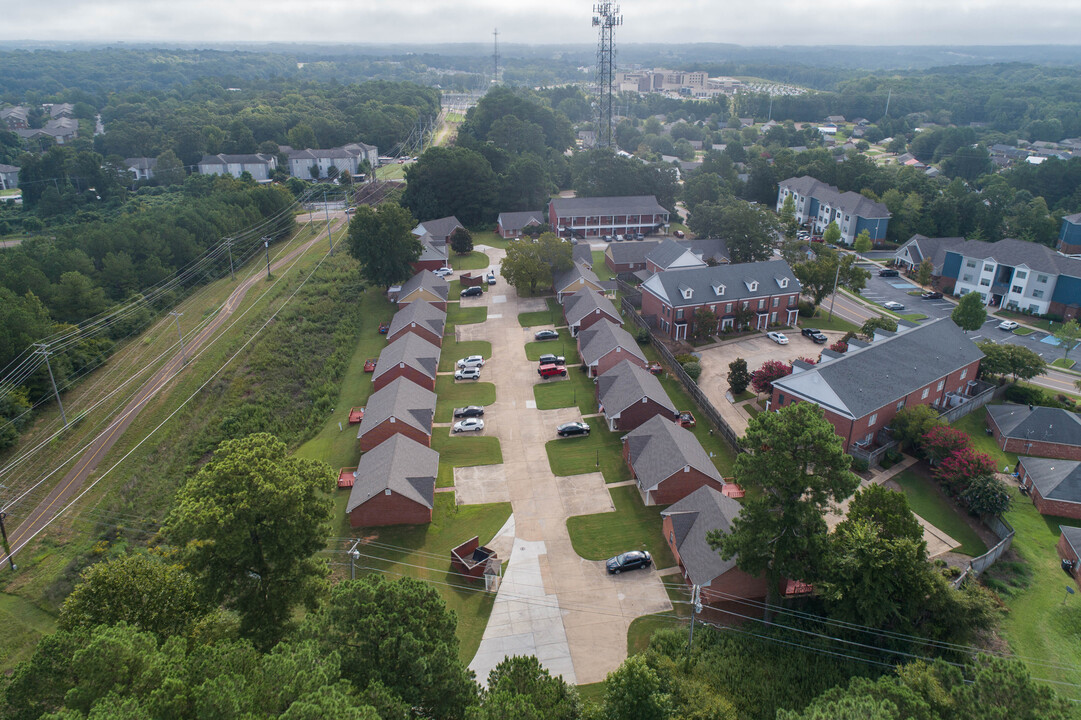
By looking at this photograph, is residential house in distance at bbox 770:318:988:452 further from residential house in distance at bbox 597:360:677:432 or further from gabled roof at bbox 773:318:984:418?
residential house in distance at bbox 597:360:677:432

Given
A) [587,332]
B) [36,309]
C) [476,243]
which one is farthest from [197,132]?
[587,332]

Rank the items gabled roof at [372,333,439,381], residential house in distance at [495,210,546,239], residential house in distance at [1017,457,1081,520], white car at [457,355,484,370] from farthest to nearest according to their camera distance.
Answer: residential house in distance at [495,210,546,239], white car at [457,355,484,370], gabled roof at [372,333,439,381], residential house in distance at [1017,457,1081,520]

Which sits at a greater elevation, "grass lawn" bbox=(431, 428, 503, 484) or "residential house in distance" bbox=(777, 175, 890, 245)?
"residential house in distance" bbox=(777, 175, 890, 245)

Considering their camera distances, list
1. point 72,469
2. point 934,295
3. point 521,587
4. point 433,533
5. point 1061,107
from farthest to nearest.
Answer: point 1061,107 < point 934,295 < point 72,469 < point 433,533 < point 521,587

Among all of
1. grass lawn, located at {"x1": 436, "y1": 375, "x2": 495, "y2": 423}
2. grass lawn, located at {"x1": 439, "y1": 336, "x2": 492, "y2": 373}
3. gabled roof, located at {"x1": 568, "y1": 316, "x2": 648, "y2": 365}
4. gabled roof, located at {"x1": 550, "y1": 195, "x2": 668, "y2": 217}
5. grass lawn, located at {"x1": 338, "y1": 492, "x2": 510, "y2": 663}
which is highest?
gabled roof, located at {"x1": 550, "y1": 195, "x2": 668, "y2": 217}

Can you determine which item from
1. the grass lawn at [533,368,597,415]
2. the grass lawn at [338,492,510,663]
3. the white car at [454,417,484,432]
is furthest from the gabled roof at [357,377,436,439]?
the grass lawn at [533,368,597,415]

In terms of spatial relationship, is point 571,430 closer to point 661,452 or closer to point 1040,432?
point 661,452

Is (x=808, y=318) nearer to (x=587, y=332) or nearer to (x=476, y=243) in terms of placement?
(x=587, y=332)

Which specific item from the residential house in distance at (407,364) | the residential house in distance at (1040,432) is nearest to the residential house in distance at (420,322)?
the residential house in distance at (407,364)
